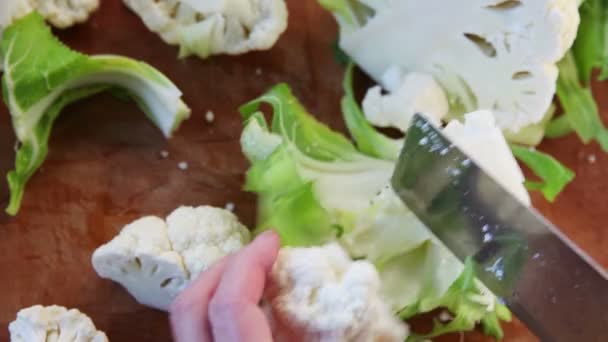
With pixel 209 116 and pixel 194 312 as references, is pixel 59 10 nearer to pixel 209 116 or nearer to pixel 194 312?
pixel 209 116

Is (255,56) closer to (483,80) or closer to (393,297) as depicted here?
(483,80)

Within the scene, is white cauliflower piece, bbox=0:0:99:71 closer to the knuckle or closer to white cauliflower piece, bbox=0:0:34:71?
white cauliflower piece, bbox=0:0:34:71

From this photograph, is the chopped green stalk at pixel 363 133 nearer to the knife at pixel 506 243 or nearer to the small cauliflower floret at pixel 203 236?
the knife at pixel 506 243

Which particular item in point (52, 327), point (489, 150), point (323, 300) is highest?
point (489, 150)

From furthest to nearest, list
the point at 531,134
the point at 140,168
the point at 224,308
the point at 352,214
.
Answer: the point at 531,134, the point at 140,168, the point at 352,214, the point at 224,308

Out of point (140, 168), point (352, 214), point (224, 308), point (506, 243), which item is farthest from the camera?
point (140, 168)

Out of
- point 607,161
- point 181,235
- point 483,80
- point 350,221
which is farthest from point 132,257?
point 607,161

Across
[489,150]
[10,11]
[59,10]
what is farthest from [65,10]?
[489,150]

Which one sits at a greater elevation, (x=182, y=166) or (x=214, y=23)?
(x=214, y=23)
